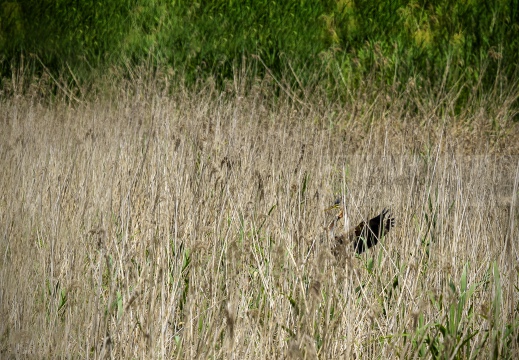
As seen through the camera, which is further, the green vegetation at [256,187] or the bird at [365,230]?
the bird at [365,230]

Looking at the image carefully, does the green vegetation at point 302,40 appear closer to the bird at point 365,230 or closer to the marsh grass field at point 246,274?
the marsh grass field at point 246,274

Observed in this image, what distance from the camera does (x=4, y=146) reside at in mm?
3617

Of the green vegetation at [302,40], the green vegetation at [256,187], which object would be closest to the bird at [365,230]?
the green vegetation at [256,187]

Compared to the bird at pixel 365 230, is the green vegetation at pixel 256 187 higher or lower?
lower

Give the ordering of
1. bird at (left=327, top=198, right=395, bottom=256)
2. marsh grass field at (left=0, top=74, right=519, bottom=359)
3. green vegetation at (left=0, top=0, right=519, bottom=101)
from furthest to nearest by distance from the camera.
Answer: green vegetation at (left=0, top=0, right=519, bottom=101) < bird at (left=327, top=198, right=395, bottom=256) < marsh grass field at (left=0, top=74, right=519, bottom=359)

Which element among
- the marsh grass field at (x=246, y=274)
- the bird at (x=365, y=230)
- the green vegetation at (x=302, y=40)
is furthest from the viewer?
the green vegetation at (x=302, y=40)

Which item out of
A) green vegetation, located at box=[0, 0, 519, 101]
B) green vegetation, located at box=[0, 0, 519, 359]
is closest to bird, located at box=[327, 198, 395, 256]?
green vegetation, located at box=[0, 0, 519, 359]

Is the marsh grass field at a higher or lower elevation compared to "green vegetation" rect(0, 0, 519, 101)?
higher

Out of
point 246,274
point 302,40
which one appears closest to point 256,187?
point 246,274

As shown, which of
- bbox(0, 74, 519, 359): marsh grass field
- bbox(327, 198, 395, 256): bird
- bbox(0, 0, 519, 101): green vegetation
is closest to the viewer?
bbox(0, 74, 519, 359): marsh grass field

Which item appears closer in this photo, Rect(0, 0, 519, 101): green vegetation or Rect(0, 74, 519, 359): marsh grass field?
Rect(0, 74, 519, 359): marsh grass field

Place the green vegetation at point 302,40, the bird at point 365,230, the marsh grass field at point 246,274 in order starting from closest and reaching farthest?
the marsh grass field at point 246,274, the bird at point 365,230, the green vegetation at point 302,40

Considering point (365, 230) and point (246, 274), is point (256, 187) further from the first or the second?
point (246, 274)

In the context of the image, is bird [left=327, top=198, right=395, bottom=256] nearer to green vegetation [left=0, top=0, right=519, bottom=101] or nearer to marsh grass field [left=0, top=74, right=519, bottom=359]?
marsh grass field [left=0, top=74, right=519, bottom=359]
